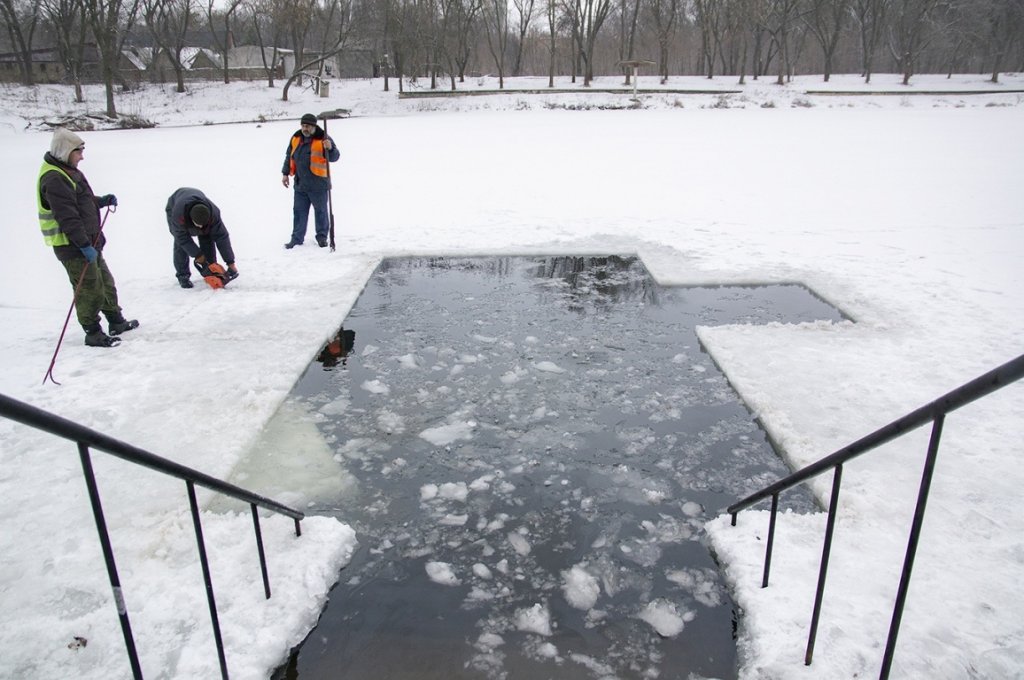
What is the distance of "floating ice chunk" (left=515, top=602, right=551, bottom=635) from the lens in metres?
3.12

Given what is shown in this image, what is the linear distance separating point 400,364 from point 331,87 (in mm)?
46988

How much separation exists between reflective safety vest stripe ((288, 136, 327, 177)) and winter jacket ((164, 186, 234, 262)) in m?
1.96

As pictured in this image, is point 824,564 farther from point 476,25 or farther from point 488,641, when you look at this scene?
point 476,25

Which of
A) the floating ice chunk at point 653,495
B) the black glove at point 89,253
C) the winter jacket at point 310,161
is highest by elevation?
the winter jacket at point 310,161

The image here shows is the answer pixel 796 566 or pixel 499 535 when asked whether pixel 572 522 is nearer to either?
pixel 499 535

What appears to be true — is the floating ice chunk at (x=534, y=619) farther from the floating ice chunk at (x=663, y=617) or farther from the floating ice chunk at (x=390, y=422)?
the floating ice chunk at (x=390, y=422)

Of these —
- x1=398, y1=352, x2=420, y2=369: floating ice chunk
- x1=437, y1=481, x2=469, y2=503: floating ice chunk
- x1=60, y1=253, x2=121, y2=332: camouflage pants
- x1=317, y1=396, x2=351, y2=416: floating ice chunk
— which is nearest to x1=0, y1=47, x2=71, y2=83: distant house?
x1=60, y1=253, x2=121, y2=332: camouflage pants

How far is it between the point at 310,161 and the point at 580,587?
7682 mm

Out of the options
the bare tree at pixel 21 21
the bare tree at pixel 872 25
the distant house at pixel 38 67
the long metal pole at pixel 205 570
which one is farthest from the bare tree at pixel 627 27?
the long metal pole at pixel 205 570

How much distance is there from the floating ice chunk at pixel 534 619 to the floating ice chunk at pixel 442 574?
0.39 meters

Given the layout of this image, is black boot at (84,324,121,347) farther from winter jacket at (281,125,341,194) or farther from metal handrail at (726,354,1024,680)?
metal handrail at (726,354,1024,680)

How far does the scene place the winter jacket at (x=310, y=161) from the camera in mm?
9242

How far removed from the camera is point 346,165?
1727 cm

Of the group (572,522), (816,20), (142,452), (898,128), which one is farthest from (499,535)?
(816,20)
